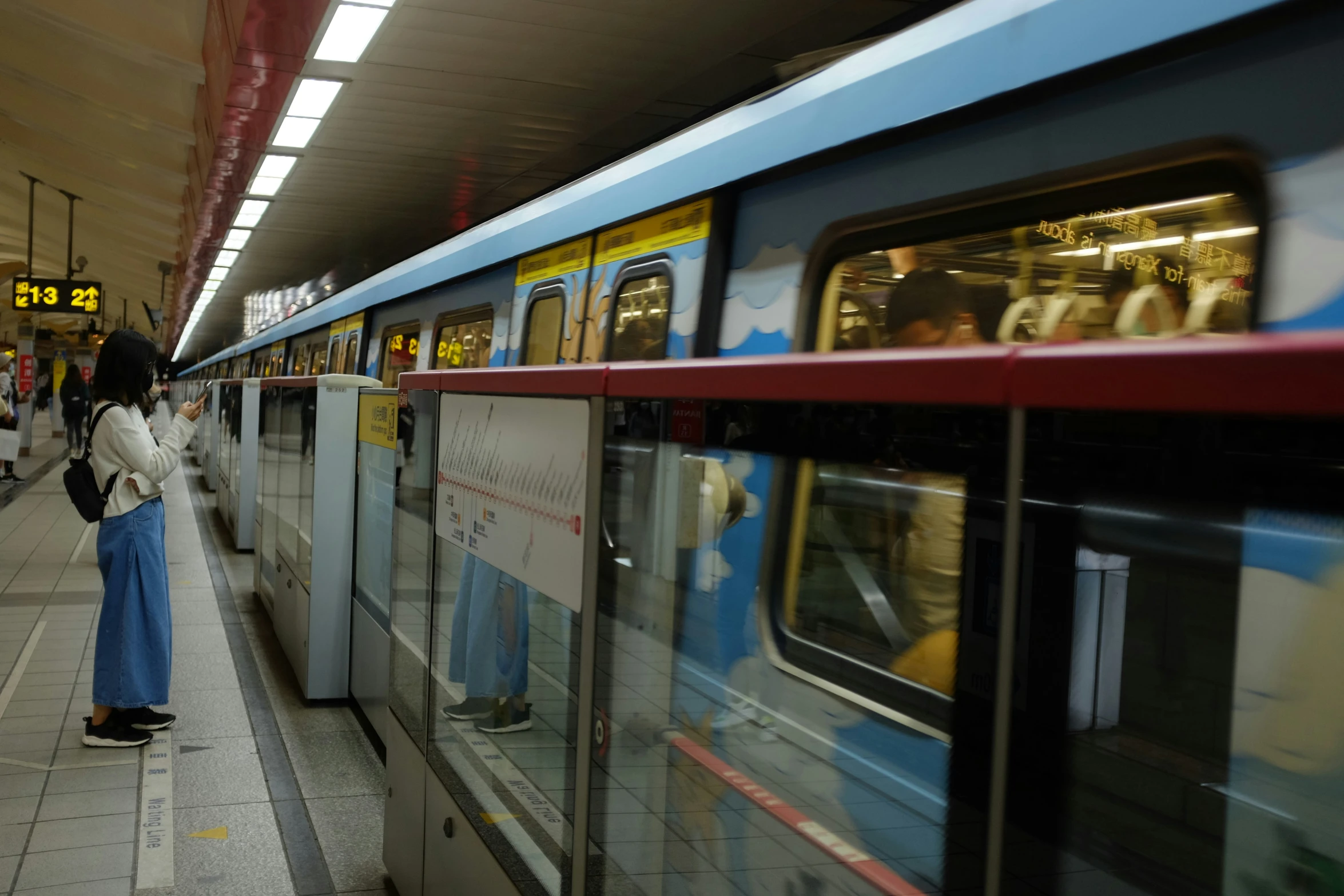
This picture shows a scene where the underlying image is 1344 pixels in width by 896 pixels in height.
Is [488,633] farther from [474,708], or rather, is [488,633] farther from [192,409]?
[192,409]

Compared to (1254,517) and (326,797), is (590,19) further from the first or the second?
(1254,517)

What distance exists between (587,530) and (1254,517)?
1407mm

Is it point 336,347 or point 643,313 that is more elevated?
point 336,347

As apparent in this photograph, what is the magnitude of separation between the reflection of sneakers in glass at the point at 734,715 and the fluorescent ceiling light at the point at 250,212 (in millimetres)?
10836

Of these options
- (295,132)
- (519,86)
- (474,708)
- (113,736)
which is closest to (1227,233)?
(474,708)

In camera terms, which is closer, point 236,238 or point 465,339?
point 465,339

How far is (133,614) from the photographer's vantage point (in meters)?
4.97

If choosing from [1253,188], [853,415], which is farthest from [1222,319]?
[853,415]

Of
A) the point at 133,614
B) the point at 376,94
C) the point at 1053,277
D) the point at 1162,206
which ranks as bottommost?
the point at 133,614

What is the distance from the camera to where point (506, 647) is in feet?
9.27

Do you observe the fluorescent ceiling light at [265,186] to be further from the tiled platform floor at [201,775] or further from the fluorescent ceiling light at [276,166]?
the tiled platform floor at [201,775]

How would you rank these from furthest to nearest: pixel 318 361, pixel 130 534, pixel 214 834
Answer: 1. pixel 318 361
2. pixel 130 534
3. pixel 214 834

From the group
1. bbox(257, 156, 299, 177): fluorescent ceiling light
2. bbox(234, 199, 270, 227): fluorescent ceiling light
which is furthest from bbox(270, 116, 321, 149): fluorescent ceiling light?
bbox(234, 199, 270, 227): fluorescent ceiling light

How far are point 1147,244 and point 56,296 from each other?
58.8ft
